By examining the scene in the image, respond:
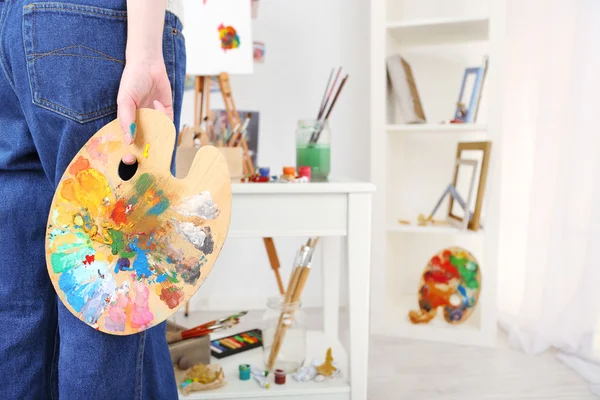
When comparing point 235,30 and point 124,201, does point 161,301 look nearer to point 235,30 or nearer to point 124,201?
point 124,201

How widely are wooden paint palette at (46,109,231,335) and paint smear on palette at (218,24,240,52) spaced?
107cm

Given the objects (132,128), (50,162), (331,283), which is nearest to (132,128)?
(132,128)

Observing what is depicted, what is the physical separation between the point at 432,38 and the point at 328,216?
119 centimetres

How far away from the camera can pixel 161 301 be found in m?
0.65

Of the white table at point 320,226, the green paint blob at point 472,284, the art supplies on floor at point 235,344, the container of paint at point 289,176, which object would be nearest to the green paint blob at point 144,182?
the white table at point 320,226

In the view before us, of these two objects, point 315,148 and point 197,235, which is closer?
point 197,235

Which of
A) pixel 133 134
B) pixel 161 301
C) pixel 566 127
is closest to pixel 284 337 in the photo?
pixel 161 301

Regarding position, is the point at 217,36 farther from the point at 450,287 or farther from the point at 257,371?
the point at 450,287

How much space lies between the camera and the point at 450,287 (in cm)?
194

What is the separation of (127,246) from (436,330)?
5.03 feet

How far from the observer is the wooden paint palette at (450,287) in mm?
1916

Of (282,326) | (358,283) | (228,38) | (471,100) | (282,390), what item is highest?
(228,38)

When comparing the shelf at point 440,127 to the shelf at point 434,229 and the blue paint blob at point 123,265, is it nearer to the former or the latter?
the shelf at point 434,229

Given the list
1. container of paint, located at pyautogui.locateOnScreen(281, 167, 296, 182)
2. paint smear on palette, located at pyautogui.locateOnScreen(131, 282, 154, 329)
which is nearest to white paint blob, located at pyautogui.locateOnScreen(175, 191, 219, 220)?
paint smear on palette, located at pyautogui.locateOnScreen(131, 282, 154, 329)
